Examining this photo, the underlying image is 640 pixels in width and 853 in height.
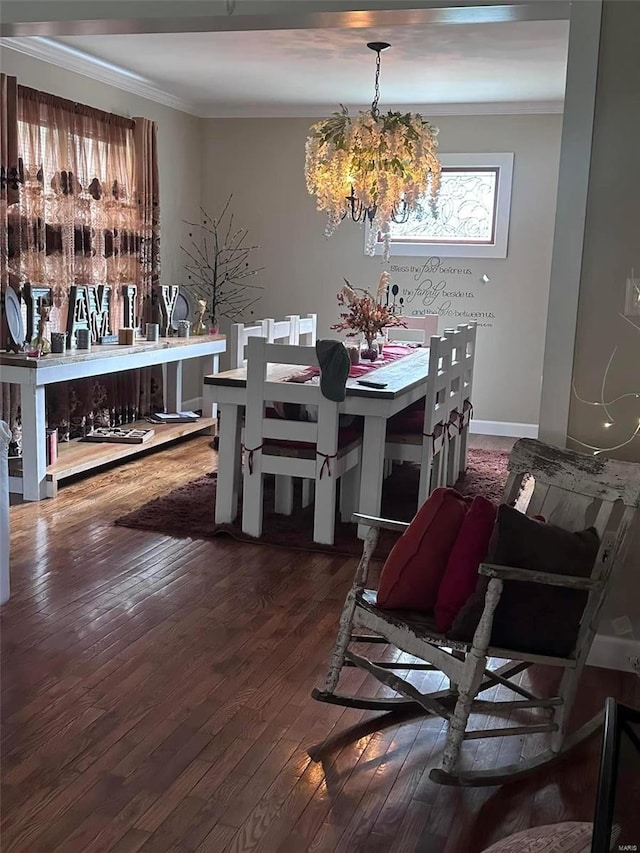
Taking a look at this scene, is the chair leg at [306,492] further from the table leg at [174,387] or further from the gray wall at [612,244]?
the table leg at [174,387]

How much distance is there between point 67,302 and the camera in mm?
5527

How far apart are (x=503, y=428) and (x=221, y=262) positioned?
273 cm

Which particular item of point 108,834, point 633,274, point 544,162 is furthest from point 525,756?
point 544,162

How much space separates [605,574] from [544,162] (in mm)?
5018

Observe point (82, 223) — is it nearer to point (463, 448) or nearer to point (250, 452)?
point (250, 452)

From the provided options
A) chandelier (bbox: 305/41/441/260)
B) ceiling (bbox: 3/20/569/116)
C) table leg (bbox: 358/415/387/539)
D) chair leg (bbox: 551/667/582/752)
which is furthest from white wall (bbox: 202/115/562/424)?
chair leg (bbox: 551/667/582/752)

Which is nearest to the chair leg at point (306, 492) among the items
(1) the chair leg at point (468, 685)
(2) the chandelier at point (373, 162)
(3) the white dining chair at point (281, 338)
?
(3) the white dining chair at point (281, 338)

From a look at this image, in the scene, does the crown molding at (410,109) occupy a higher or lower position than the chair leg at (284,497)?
higher

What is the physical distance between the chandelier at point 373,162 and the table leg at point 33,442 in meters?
2.07

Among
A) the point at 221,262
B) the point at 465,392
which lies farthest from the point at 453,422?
the point at 221,262

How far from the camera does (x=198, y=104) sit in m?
7.12

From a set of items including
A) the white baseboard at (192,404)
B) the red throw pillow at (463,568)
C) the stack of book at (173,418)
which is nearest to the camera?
the red throw pillow at (463,568)

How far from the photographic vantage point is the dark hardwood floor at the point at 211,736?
2.06m

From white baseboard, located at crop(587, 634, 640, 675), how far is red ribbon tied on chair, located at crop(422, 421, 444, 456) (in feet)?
5.27
